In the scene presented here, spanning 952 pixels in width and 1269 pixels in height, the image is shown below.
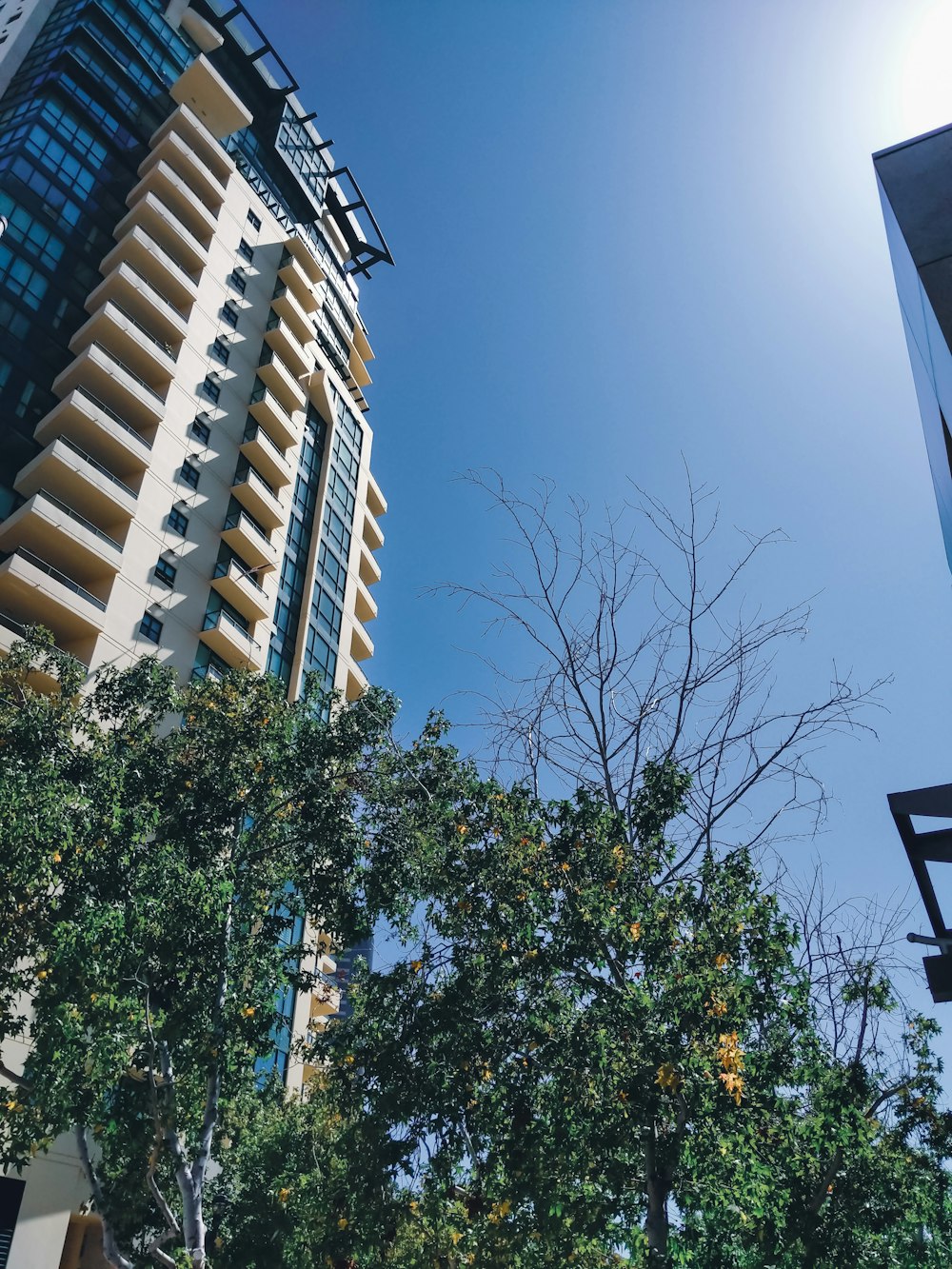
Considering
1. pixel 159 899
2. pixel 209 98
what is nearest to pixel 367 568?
pixel 209 98

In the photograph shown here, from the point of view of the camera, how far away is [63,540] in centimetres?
2636

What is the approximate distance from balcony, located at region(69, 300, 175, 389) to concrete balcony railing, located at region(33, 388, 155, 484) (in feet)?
7.68

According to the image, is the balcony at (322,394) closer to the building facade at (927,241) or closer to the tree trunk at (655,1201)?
the building facade at (927,241)

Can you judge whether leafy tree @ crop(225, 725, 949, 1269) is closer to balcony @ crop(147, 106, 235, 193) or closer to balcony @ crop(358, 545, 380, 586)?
balcony @ crop(358, 545, 380, 586)

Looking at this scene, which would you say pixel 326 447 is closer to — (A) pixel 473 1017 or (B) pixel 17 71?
(B) pixel 17 71

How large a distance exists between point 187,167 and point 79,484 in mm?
17563

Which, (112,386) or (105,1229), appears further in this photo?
(112,386)

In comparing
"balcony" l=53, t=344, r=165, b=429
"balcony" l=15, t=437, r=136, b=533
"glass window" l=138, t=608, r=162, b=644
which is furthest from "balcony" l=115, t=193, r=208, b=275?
"glass window" l=138, t=608, r=162, b=644

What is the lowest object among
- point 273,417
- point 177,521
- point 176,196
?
point 177,521

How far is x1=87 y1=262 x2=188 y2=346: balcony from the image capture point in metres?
32.1

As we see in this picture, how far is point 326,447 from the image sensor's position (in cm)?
4078

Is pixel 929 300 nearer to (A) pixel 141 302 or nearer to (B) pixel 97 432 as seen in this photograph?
(B) pixel 97 432

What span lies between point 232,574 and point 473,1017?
80.5 feet

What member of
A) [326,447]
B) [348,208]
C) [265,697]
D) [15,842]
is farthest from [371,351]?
[15,842]
